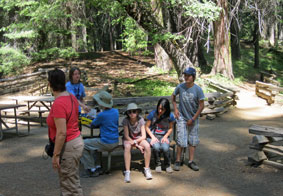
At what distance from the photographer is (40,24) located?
15594 millimetres

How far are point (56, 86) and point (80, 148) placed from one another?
757 millimetres

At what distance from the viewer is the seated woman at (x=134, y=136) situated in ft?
18.1

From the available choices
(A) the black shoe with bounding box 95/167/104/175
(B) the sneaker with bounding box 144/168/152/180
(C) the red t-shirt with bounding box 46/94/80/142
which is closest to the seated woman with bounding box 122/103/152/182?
(B) the sneaker with bounding box 144/168/152/180

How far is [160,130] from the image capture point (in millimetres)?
6020

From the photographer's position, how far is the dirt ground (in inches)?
198

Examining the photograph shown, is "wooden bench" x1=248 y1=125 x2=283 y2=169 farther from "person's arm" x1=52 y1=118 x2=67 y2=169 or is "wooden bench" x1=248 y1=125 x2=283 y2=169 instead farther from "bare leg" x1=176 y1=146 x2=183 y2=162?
"person's arm" x1=52 y1=118 x2=67 y2=169

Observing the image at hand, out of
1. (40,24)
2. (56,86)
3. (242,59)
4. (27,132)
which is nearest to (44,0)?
(40,24)

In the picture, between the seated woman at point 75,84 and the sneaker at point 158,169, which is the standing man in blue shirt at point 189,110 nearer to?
the sneaker at point 158,169

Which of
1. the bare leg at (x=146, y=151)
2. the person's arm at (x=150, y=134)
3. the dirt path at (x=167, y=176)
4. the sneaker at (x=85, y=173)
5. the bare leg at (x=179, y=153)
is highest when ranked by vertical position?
the person's arm at (x=150, y=134)

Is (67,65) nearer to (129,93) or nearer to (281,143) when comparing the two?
(129,93)

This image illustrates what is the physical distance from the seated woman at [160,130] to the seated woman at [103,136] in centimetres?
70

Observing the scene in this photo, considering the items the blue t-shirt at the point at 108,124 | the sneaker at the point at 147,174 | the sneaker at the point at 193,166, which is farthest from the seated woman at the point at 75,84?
the sneaker at the point at 193,166

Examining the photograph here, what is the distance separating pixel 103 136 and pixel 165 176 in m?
1.34

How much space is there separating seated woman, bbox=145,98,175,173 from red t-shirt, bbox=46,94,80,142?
244 cm
